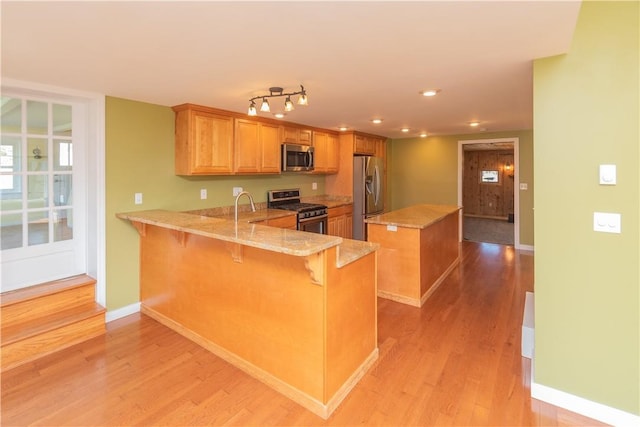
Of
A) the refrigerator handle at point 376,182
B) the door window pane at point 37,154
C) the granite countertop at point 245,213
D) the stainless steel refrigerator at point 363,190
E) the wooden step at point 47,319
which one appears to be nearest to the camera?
the wooden step at point 47,319

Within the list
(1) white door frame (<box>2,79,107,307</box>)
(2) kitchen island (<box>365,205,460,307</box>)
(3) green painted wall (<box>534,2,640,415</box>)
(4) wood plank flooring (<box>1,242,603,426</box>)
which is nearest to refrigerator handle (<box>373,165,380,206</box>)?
(2) kitchen island (<box>365,205,460,307</box>)

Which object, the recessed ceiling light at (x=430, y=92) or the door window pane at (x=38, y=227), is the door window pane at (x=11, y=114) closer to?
the door window pane at (x=38, y=227)

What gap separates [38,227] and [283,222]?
2411 millimetres

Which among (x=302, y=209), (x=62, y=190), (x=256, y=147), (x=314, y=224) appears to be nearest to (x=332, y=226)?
(x=314, y=224)

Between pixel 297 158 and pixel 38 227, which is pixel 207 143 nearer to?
pixel 297 158

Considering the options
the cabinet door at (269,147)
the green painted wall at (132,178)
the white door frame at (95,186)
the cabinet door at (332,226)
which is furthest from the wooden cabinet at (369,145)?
the white door frame at (95,186)

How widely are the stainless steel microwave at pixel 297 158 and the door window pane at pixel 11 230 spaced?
2.82 m

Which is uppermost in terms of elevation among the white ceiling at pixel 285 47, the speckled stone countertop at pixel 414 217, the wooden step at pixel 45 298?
the white ceiling at pixel 285 47

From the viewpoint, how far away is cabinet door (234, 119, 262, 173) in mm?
3939

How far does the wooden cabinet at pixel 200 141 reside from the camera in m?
3.46

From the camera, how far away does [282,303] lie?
2.14 m

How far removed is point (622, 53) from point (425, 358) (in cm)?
222

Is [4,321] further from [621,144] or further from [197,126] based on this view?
[621,144]

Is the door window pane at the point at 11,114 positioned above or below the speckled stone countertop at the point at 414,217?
above
